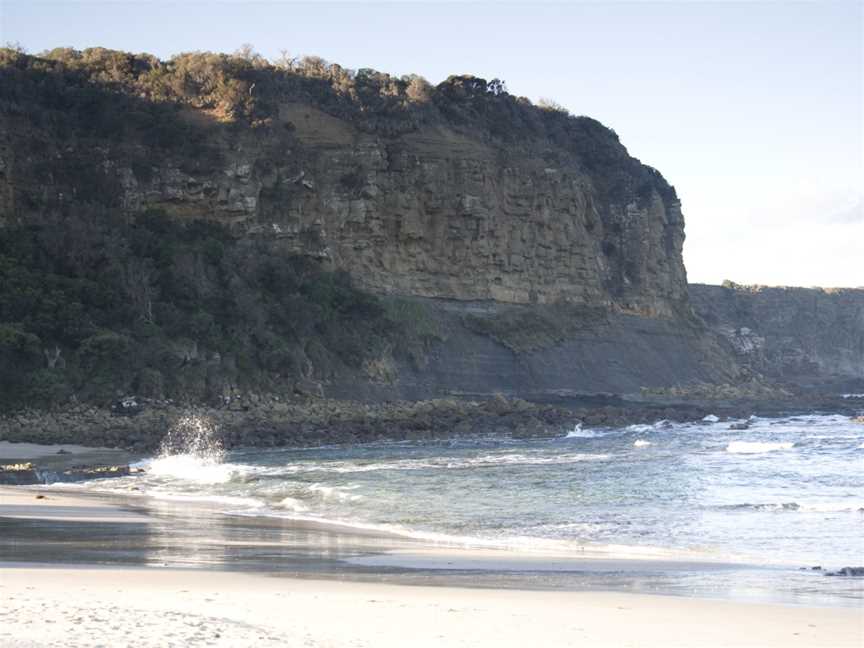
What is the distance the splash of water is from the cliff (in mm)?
4003

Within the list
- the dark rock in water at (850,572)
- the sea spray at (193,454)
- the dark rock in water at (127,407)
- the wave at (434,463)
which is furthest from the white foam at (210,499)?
the dark rock in water at (127,407)

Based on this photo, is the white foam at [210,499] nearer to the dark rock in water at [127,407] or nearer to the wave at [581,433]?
the dark rock in water at [127,407]

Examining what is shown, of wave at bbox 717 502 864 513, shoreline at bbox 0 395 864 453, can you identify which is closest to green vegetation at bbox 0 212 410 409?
shoreline at bbox 0 395 864 453

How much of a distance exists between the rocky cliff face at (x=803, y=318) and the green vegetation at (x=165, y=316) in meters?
68.0

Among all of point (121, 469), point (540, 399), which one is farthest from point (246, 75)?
point (121, 469)

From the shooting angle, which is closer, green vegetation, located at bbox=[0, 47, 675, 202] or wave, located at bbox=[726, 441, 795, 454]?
wave, located at bbox=[726, 441, 795, 454]

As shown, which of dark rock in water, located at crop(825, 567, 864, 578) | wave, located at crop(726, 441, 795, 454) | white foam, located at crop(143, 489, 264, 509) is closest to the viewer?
dark rock in water, located at crop(825, 567, 864, 578)

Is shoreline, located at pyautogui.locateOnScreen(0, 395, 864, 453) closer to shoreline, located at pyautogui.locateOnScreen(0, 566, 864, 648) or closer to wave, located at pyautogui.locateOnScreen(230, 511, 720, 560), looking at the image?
wave, located at pyautogui.locateOnScreen(230, 511, 720, 560)

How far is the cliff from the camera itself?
4484 centimetres

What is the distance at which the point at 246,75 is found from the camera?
5981 centimetres

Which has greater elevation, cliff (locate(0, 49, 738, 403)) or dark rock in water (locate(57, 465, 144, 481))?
cliff (locate(0, 49, 738, 403))

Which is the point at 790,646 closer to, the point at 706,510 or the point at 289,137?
the point at 706,510

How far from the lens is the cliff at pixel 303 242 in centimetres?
4484

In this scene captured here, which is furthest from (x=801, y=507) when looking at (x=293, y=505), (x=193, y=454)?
(x=193, y=454)
